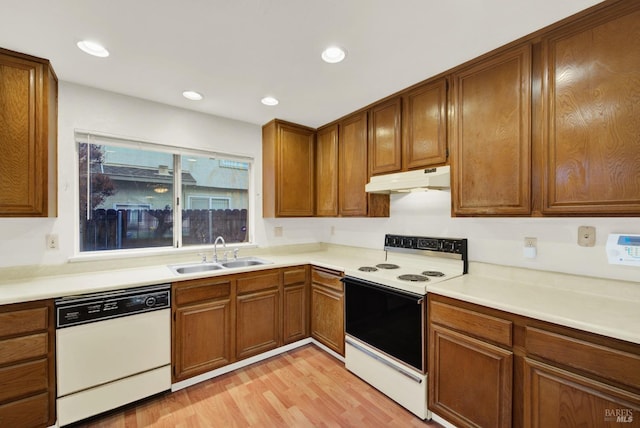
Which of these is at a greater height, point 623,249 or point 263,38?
point 263,38

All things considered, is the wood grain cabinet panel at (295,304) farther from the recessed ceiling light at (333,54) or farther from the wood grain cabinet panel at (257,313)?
the recessed ceiling light at (333,54)

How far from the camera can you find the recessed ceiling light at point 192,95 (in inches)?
91.8

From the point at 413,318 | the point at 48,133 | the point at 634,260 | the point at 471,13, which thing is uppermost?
the point at 471,13

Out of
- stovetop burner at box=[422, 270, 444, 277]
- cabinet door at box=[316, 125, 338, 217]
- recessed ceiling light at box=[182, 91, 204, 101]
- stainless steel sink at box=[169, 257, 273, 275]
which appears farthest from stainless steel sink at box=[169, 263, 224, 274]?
stovetop burner at box=[422, 270, 444, 277]

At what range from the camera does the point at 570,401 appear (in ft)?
→ 4.03

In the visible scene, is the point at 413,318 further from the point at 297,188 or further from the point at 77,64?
the point at 77,64

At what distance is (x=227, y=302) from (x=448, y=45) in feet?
8.21

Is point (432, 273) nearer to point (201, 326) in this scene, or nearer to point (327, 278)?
point (327, 278)

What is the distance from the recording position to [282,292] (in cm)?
266

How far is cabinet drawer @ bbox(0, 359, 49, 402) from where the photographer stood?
1552 mm

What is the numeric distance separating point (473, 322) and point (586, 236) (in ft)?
2.84

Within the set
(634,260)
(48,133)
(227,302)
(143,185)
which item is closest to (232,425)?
(227,302)

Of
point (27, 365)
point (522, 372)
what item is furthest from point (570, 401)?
point (27, 365)

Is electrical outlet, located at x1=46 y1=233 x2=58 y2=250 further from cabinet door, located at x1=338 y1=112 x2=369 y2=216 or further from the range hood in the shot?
the range hood
